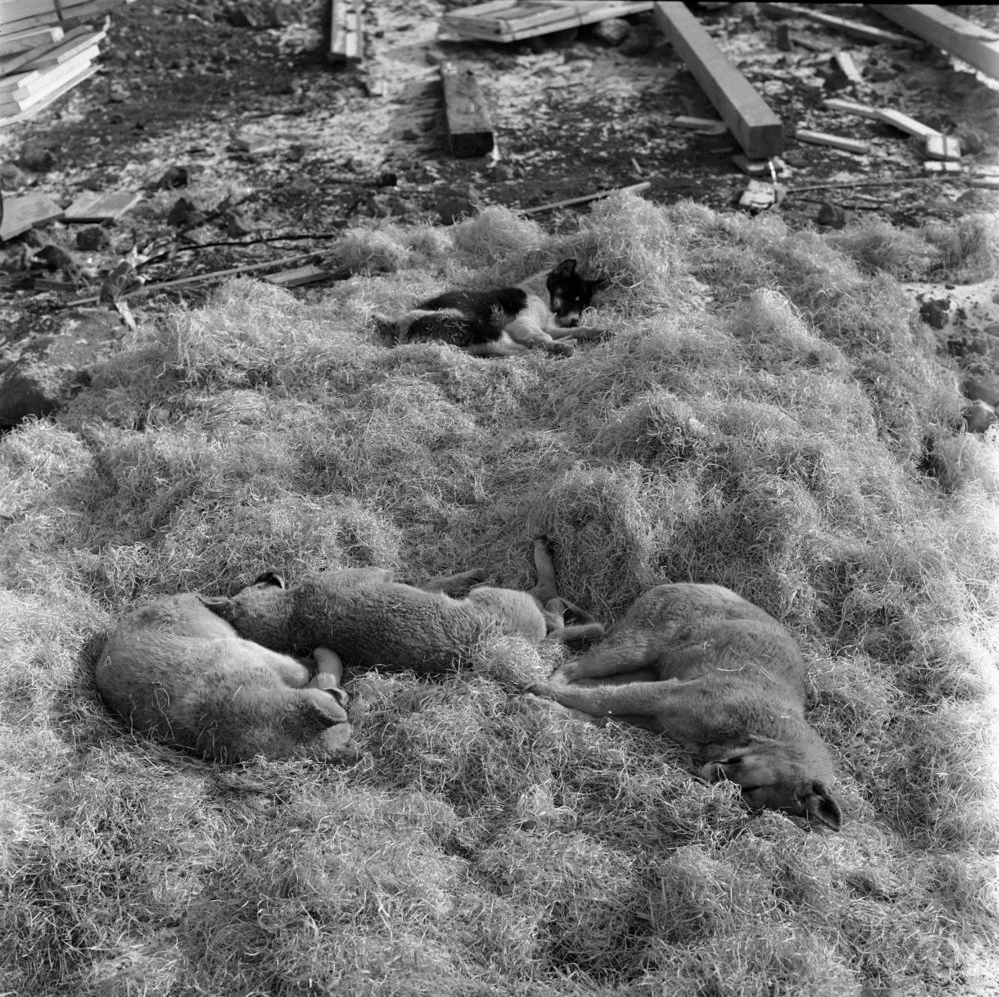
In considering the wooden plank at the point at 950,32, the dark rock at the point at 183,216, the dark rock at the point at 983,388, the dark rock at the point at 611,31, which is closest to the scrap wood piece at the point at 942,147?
the wooden plank at the point at 950,32

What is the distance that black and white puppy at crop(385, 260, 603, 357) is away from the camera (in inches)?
313

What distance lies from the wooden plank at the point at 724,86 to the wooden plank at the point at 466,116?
8.49 ft

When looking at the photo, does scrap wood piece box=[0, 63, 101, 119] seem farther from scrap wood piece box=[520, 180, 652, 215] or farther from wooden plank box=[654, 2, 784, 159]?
wooden plank box=[654, 2, 784, 159]

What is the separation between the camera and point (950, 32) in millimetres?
12453

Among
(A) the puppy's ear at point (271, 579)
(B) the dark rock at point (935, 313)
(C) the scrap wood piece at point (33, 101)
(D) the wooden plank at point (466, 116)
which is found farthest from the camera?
(D) the wooden plank at point (466, 116)

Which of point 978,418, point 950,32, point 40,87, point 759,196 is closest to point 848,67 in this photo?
point 950,32

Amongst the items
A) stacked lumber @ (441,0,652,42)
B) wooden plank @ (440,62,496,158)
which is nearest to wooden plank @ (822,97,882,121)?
stacked lumber @ (441,0,652,42)

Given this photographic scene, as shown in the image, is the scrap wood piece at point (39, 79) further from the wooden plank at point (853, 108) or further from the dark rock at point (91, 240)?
the wooden plank at point (853, 108)

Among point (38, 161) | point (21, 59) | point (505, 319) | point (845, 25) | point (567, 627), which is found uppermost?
point (21, 59)

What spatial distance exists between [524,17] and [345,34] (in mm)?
2364

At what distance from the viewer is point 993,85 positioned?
11.9 m

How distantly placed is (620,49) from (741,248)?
5.95 meters

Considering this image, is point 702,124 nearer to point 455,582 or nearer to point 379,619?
point 455,582

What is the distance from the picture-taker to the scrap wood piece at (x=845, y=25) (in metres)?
13.2
